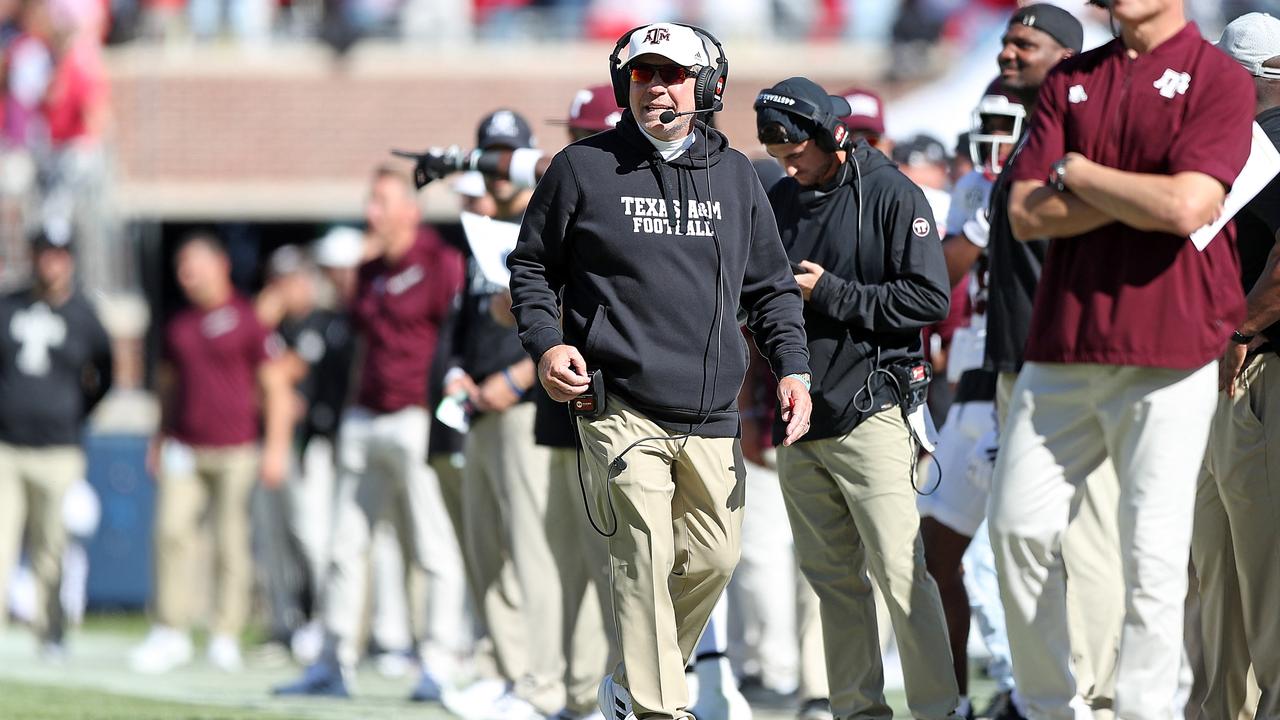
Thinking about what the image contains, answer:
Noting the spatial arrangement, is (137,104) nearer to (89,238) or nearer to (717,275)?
(89,238)

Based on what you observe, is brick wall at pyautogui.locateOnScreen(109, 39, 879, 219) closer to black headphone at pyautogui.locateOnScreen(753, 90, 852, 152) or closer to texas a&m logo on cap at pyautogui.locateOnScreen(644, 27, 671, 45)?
black headphone at pyautogui.locateOnScreen(753, 90, 852, 152)

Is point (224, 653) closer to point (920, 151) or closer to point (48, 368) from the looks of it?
point (48, 368)

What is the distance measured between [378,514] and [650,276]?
4.77 meters

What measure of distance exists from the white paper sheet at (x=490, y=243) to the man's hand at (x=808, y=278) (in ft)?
5.05

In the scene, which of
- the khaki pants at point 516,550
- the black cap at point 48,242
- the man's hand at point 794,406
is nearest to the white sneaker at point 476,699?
the khaki pants at point 516,550

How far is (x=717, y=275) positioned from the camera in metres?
5.74

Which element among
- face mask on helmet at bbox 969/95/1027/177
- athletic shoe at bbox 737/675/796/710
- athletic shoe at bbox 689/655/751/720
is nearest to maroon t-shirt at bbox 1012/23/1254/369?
face mask on helmet at bbox 969/95/1027/177

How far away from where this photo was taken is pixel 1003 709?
703 cm

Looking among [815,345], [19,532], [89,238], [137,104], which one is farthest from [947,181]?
[137,104]

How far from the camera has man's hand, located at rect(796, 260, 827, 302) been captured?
20.1ft

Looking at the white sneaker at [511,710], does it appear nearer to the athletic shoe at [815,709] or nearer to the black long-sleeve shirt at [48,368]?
the athletic shoe at [815,709]

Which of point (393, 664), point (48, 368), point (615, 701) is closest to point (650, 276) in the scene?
point (615, 701)

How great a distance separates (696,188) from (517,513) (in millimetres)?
2671

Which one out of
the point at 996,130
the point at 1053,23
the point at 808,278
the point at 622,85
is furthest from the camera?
the point at 996,130
